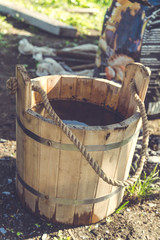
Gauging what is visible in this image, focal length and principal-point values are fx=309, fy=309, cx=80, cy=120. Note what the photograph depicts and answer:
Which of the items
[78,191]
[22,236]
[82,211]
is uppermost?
[78,191]

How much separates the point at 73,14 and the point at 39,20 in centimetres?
161

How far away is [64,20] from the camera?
8.04 meters

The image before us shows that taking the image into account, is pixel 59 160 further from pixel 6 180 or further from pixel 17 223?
pixel 6 180

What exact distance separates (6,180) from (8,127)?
1.03 m

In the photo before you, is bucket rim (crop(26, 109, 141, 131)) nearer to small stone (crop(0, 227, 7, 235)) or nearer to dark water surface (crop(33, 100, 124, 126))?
dark water surface (crop(33, 100, 124, 126))

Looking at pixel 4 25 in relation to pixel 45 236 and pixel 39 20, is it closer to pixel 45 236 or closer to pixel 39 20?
pixel 39 20

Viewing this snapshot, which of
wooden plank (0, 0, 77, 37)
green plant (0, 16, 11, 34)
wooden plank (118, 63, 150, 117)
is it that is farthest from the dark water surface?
green plant (0, 16, 11, 34)

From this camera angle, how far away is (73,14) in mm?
8742

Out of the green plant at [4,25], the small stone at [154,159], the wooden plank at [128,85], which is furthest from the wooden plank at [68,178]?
the green plant at [4,25]

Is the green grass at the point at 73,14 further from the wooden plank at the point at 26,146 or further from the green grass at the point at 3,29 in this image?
the wooden plank at the point at 26,146

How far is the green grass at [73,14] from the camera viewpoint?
8.09 meters

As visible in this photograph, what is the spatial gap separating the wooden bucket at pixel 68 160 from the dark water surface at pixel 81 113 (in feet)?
0.43

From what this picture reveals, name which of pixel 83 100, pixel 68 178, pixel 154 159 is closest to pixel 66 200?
pixel 68 178

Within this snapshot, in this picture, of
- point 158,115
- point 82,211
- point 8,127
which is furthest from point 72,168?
point 158,115
